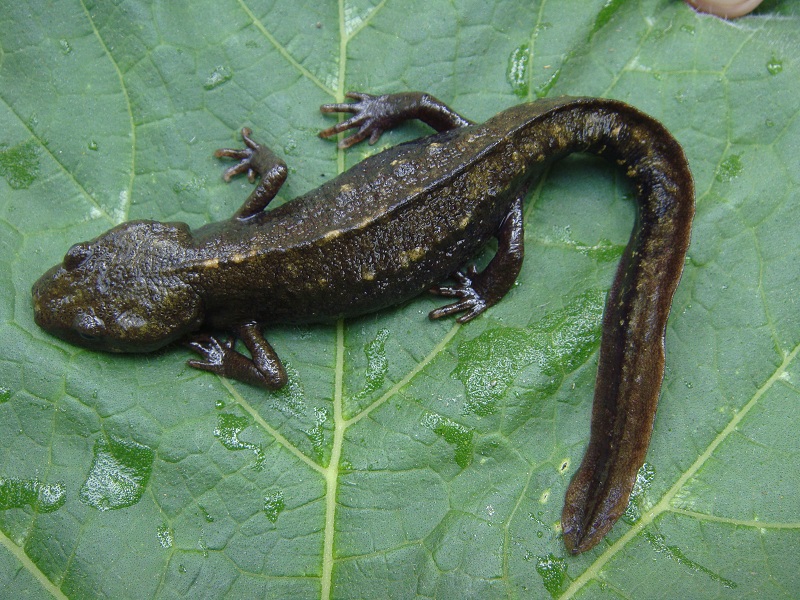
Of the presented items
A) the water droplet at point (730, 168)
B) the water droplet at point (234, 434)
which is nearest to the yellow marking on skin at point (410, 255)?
the water droplet at point (234, 434)

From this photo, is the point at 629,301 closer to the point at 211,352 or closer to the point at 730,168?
the point at 730,168

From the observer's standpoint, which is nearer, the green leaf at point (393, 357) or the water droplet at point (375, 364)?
the green leaf at point (393, 357)

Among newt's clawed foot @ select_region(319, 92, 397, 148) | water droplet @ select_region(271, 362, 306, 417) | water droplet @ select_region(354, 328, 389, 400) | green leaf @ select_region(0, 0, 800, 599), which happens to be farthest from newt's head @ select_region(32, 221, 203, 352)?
newt's clawed foot @ select_region(319, 92, 397, 148)

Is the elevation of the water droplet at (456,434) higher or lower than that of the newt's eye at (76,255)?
lower

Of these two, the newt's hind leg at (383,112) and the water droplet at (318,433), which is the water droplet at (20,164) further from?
the water droplet at (318,433)

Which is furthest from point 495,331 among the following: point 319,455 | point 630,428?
point 319,455

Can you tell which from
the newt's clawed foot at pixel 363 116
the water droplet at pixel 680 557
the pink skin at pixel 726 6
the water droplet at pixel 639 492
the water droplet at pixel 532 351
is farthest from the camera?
the newt's clawed foot at pixel 363 116

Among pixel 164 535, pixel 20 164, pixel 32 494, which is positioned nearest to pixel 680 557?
pixel 164 535
